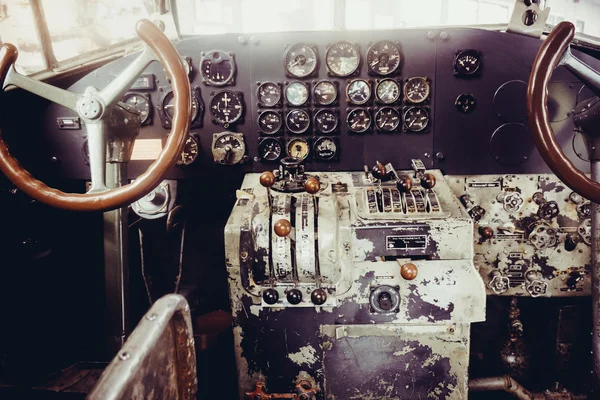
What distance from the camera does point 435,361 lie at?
1510 millimetres

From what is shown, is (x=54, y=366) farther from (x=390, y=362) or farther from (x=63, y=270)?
(x=390, y=362)

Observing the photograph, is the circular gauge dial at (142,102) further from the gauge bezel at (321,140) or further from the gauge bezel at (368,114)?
the gauge bezel at (368,114)

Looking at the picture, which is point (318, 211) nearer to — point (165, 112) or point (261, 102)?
point (261, 102)

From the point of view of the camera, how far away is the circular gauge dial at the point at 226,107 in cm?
211

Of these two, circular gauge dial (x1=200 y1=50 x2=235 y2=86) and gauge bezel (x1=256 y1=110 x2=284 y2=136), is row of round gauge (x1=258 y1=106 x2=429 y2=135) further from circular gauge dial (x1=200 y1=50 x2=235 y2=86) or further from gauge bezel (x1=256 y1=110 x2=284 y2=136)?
circular gauge dial (x1=200 y1=50 x2=235 y2=86)

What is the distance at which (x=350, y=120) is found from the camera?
82.2 inches

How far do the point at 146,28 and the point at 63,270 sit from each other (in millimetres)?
1833

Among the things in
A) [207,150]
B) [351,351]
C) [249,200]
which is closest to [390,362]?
[351,351]

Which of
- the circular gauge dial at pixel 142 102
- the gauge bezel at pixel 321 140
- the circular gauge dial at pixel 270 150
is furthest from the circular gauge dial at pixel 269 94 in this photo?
the circular gauge dial at pixel 142 102

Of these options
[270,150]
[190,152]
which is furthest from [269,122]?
[190,152]

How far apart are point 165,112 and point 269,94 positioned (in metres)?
0.62

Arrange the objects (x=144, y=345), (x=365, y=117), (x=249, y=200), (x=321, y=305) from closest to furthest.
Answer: (x=144, y=345) < (x=321, y=305) < (x=249, y=200) < (x=365, y=117)

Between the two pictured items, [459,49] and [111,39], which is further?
[111,39]

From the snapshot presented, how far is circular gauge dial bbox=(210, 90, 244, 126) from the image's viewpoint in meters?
2.11
